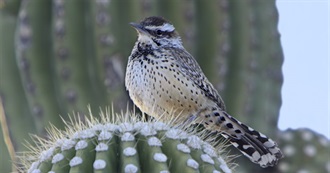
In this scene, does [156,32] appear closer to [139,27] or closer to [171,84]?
[139,27]

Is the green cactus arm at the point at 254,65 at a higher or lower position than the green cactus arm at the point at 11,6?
lower

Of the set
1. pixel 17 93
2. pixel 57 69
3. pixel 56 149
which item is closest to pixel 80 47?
pixel 57 69

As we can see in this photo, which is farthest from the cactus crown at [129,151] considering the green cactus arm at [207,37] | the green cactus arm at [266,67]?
the green cactus arm at [266,67]

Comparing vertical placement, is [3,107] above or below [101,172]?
below

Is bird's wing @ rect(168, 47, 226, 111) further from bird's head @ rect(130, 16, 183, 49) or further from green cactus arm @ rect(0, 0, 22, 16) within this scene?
green cactus arm @ rect(0, 0, 22, 16)

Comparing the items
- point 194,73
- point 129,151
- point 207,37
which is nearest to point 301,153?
point 207,37

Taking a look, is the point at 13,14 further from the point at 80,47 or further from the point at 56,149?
the point at 56,149

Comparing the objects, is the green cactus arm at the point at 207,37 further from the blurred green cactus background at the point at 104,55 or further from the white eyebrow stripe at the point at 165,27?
the white eyebrow stripe at the point at 165,27
